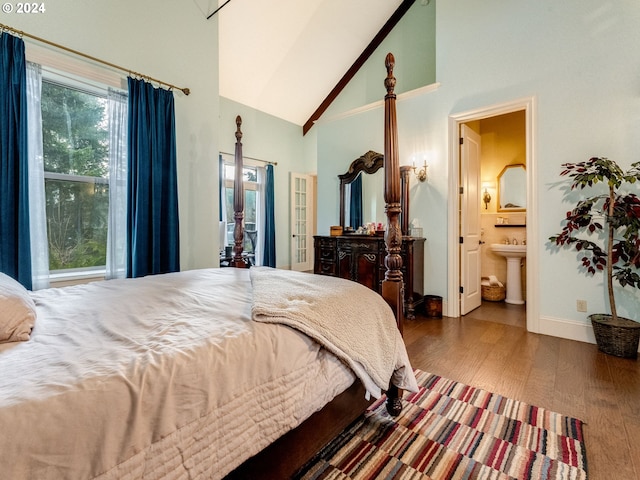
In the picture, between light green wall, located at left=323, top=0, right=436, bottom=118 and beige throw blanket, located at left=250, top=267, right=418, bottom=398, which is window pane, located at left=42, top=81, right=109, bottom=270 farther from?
light green wall, located at left=323, top=0, right=436, bottom=118

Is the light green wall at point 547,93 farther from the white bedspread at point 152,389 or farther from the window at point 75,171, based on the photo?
the window at point 75,171

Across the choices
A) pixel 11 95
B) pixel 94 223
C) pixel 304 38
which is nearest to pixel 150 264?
pixel 94 223

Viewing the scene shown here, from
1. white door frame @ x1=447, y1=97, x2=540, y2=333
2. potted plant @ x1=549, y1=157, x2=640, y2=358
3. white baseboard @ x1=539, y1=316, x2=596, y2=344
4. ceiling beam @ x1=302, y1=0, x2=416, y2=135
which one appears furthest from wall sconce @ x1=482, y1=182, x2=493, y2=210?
ceiling beam @ x1=302, y1=0, x2=416, y2=135

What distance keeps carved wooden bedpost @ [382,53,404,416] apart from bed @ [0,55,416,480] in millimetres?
88

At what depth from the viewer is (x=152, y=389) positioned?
776mm

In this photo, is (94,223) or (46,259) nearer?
(46,259)

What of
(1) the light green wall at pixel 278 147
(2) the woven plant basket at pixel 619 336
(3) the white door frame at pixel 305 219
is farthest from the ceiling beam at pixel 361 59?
(2) the woven plant basket at pixel 619 336

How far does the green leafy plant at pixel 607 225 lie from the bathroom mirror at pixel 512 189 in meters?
1.72

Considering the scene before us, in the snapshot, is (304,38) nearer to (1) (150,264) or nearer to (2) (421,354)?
(1) (150,264)

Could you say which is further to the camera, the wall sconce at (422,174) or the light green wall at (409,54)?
the light green wall at (409,54)

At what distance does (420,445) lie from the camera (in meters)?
1.53

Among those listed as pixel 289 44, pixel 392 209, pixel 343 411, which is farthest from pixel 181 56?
pixel 343 411

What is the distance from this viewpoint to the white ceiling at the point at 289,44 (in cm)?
446

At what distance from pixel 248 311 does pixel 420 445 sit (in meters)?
1.10
